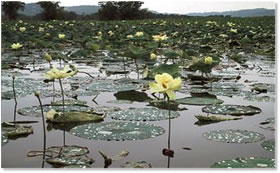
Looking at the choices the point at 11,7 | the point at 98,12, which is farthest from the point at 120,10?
the point at 11,7

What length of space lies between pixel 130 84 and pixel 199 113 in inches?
32.9

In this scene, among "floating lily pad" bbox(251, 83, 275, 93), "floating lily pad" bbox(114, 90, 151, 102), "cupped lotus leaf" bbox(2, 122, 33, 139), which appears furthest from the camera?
"floating lily pad" bbox(251, 83, 275, 93)

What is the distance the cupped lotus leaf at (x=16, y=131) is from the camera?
5.77 ft

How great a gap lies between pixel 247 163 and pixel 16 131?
33.0 inches

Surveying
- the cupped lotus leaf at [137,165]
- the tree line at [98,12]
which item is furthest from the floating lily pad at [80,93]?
the cupped lotus leaf at [137,165]

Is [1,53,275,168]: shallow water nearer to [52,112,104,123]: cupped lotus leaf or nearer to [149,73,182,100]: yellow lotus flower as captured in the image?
[52,112,104,123]: cupped lotus leaf

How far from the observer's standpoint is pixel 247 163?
1502 millimetres

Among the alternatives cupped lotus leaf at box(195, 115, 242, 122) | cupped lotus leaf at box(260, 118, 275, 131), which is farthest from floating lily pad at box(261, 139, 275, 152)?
cupped lotus leaf at box(195, 115, 242, 122)

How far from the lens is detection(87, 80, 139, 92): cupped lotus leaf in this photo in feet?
8.74

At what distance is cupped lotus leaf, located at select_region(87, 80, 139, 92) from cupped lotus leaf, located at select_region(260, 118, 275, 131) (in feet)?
3.06

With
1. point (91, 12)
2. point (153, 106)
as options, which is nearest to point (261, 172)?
point (153, 106)

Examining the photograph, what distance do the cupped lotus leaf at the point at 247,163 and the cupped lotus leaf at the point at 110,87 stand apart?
1.21 m

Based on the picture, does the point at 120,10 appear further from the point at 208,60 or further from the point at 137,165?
the point at 137,165

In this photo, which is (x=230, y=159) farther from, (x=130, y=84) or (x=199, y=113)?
(x=130, y=84)
